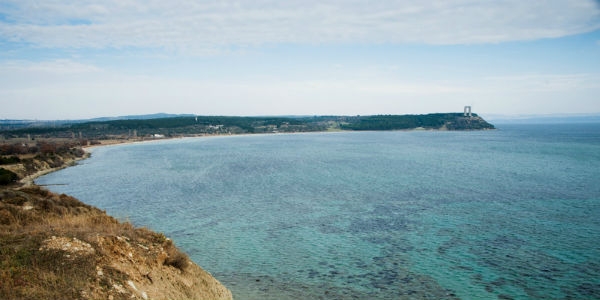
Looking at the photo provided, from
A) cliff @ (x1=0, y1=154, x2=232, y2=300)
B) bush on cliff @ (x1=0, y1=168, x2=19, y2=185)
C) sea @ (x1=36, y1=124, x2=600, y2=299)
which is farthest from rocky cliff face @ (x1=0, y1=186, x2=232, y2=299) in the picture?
bush on cliff @ (x1=0, y1=168, x2=19, y2=185)

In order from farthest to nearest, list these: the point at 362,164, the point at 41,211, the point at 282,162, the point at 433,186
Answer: the point at 282,162, the point at 362,164, the point at 433,186, the point at 41,211

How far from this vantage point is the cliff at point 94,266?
10758mm

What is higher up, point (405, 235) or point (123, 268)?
point (123, 268)

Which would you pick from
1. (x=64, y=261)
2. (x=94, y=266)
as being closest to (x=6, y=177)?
(x=64, y=261)

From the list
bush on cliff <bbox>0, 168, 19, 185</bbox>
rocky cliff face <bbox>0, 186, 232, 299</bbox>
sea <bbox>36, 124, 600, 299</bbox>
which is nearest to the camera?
rocky cliff face <bbox>0, 186, 232, 299</bbox>

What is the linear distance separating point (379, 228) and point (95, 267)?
67.9ft

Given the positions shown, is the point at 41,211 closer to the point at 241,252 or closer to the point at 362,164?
the point at 241,252

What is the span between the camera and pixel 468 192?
43.5 meters

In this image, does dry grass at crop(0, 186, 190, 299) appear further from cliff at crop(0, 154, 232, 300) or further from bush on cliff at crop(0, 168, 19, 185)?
bush on cliff at crop(0, 168, 19, 185)

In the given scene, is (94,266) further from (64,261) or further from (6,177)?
(6,177)

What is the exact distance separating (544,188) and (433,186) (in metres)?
11.3

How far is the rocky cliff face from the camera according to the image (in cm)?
1075

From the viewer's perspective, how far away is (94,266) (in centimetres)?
1211

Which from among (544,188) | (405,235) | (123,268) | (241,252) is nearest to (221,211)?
(241,252)
